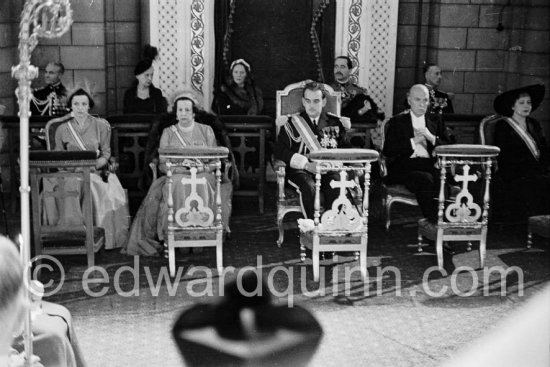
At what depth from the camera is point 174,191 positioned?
6.22 metres

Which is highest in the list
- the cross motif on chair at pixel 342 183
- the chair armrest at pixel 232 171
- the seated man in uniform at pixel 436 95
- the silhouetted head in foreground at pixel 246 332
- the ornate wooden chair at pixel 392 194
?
the seated man in uniform at pixel 436 95

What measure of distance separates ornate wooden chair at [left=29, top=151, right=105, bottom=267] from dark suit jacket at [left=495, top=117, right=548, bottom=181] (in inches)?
146

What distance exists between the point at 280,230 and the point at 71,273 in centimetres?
176

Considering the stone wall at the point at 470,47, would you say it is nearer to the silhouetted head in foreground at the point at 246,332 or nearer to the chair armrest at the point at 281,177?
the chair armrest at the point at 281,177

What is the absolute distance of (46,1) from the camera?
9.92 ft

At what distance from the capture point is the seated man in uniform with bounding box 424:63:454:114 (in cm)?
856

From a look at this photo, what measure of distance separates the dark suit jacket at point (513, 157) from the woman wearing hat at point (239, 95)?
2606 millimetres

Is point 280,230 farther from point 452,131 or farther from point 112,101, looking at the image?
point 112,101

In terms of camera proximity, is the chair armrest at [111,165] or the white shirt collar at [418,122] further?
the white shirt collar at [418,122]

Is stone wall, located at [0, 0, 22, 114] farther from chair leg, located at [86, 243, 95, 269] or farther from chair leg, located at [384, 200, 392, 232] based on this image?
chair leg, located at [384, 200, 392, 232]

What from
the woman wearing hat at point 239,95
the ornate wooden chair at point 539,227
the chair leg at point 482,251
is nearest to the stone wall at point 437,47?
the woman wearing hat at point 239,95

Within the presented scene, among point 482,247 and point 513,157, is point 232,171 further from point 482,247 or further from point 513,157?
point 513,157

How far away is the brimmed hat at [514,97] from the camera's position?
7.01m

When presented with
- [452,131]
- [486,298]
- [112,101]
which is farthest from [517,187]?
[112,101]
